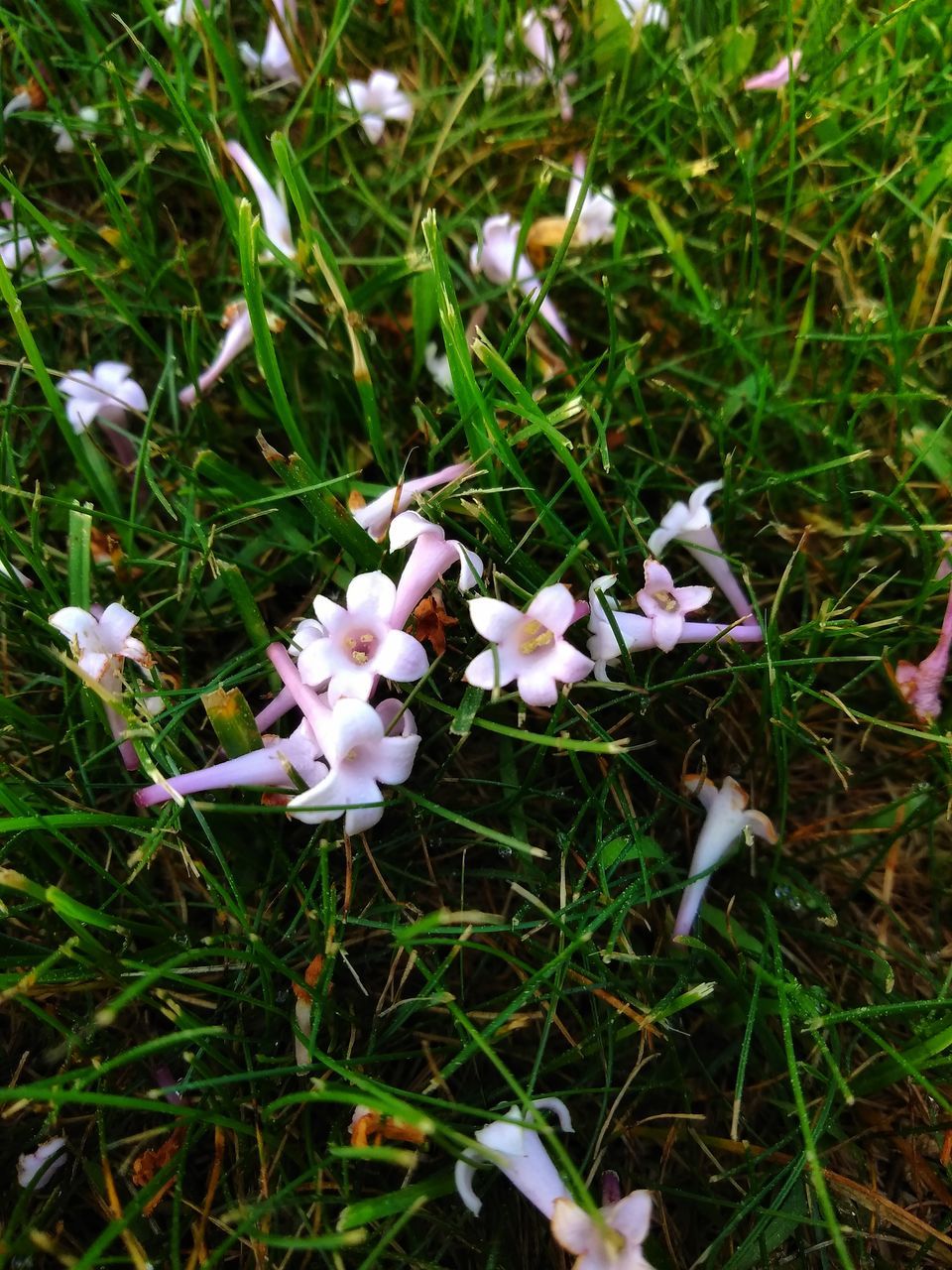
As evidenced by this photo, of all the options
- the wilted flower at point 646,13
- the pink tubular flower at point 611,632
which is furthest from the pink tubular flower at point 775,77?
the pink tubular flower at point 611,632

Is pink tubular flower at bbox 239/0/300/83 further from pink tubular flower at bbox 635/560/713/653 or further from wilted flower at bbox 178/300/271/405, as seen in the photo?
pink tubular flower at bbox 635/560/713/653

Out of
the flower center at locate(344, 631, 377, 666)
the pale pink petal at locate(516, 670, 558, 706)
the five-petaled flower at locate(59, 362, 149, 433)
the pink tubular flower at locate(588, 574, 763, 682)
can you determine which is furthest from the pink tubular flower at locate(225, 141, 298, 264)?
the pale pink petal at locate(516, 670, 558, 706)

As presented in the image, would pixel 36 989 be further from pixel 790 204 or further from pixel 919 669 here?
pixel 790 204

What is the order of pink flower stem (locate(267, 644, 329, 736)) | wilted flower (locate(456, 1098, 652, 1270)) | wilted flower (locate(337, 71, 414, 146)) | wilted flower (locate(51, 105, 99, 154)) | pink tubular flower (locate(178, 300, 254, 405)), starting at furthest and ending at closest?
wilted flower (locate(337, 71, 414, 146)) < wilted flower (locate(51, 105, 99, 154)) < pink tubular flower (locate(178, 300, 254, 405)) < pink flower stem (locate(267, 644, 329, 736)) < wilted flower (locate(456, 1098, 652, 1270))

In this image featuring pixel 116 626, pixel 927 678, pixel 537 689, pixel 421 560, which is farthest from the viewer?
pixel 927 678

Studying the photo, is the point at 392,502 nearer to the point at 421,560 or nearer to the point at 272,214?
the point at 421,560

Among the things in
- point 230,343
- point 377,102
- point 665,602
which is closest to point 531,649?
point 665,602

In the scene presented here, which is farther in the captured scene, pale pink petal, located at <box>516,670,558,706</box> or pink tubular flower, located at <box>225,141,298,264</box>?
pink tubular flower, located at <box>225,141,298,264</box>
